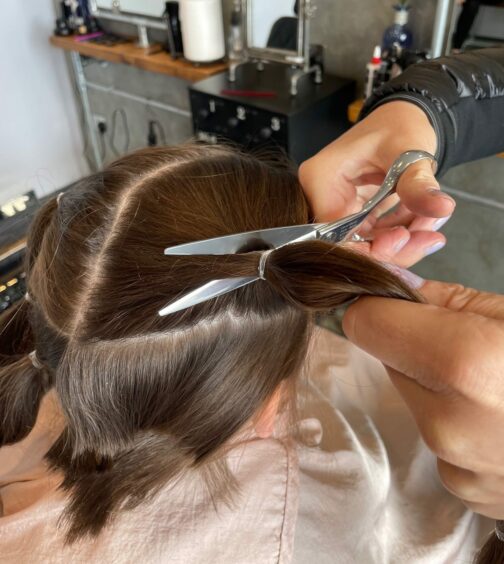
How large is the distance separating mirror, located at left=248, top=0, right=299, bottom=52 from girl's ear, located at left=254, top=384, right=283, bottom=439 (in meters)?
1.99

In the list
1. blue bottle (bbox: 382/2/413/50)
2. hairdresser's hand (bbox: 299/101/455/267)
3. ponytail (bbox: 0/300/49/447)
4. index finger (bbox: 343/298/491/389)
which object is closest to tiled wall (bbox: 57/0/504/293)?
blue bottle (bbox: 382/2/413/50)

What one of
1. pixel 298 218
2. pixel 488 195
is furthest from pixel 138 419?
pixel 488 195

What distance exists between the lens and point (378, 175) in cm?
104

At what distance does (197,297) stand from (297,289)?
0.46ft

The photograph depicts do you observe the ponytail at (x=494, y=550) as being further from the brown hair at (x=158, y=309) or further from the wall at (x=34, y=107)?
the wall at (x=34, y=107)

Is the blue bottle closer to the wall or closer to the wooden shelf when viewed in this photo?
the wooden shelf

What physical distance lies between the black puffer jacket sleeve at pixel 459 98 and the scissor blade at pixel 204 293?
614mm

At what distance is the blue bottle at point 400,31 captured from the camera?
199cm

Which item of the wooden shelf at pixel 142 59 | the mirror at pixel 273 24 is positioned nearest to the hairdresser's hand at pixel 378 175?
the mirror at pixel 273 24

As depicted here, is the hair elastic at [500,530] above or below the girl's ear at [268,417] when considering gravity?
below

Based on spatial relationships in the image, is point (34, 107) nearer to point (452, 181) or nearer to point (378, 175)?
point (452, 181)

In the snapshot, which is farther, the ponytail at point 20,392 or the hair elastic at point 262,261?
the ponytail at point 20,392

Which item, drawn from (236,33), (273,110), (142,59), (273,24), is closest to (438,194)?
(273,110)

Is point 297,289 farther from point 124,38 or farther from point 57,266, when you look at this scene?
point 124,38
